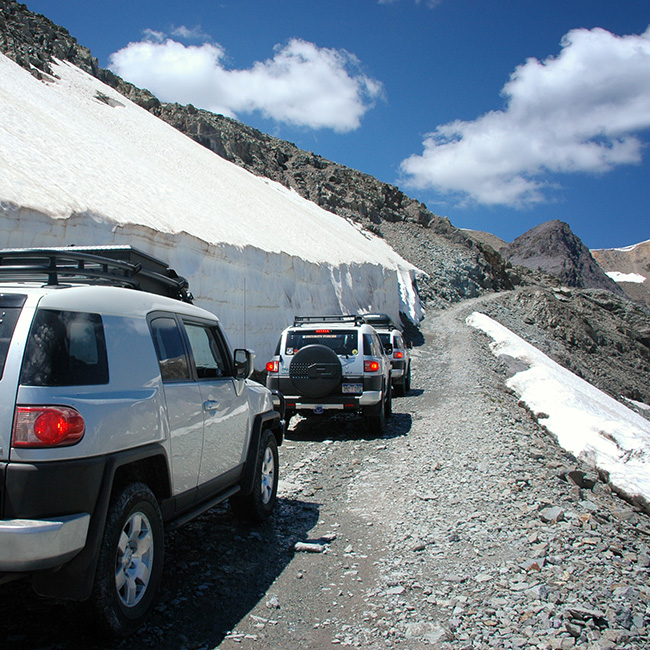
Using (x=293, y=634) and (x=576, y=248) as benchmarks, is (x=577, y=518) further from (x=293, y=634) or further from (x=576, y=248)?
(x=576, y=248)

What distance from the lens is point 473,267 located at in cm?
6088

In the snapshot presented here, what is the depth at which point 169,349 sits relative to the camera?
3971mm

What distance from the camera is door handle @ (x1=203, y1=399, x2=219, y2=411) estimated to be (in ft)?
14.1

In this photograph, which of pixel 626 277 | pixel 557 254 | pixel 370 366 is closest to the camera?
pixel 370 366

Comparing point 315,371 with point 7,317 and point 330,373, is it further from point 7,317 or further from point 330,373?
point 7,317

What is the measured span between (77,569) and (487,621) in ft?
8.37

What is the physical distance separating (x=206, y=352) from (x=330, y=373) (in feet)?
15.8

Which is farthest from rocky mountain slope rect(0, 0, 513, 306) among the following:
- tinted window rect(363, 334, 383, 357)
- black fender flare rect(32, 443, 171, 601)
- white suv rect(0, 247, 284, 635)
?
black fender flare rect(32, 443, 171, 601)

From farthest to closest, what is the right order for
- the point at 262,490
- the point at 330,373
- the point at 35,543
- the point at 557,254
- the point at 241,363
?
1. the point at 557,254
2. the point at 330,373
3. the point at 262,490
4. the point at 241,363
5. the point at 35,543

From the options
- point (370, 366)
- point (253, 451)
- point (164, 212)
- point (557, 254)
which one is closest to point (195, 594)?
point (253, 451)

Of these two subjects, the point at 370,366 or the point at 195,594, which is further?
the point at 370,366

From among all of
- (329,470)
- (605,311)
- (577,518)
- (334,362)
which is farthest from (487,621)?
(605,311)

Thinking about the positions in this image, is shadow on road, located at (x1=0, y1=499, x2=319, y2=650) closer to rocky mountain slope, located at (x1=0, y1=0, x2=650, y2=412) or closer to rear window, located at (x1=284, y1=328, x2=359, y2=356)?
rear window, located at (x1=284, y1=328, x2=359, y2=356)

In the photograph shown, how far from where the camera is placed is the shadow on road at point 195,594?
3277 millimetres
